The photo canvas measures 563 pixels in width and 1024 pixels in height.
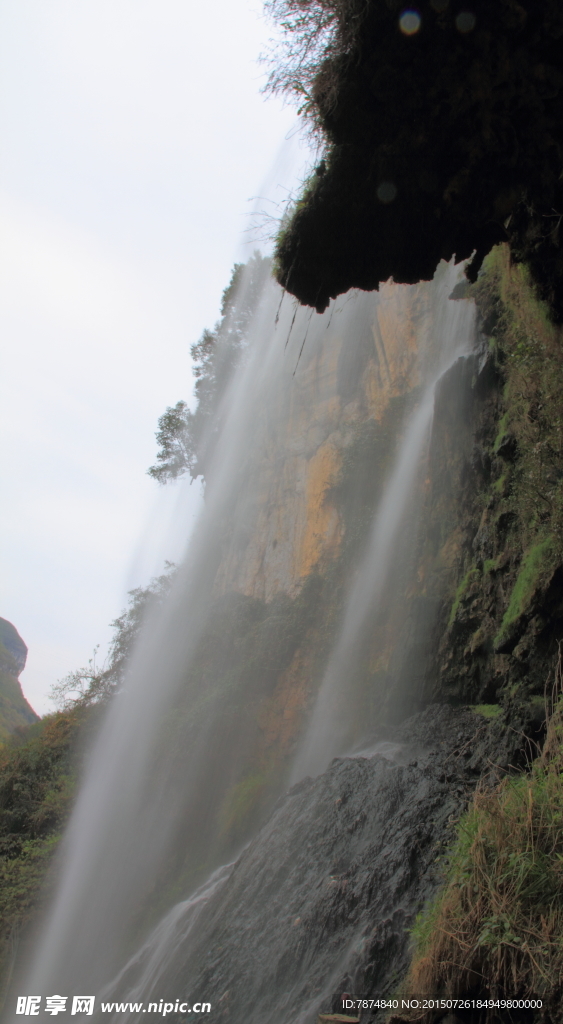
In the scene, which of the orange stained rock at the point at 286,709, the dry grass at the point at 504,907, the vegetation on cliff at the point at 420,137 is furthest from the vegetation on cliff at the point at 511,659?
the orange stained rock at the point at 286,709

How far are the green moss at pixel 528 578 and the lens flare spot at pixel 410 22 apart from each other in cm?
489

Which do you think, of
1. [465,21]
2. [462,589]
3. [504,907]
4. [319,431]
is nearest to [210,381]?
[319,431]

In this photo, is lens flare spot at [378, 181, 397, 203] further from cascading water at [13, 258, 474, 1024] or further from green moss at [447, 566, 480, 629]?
green moss at [447, 566, 480, 629]

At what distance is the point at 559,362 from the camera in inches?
235

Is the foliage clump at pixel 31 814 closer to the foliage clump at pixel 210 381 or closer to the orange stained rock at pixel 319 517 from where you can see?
the orange stained rock at pixel 319 517

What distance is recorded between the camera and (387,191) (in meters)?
5.00

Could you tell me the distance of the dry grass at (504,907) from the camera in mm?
2820

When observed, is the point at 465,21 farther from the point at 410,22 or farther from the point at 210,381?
the point at 210,381

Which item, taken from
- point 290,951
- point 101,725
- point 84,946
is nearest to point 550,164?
point 290,951

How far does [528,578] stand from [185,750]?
11.1 meters

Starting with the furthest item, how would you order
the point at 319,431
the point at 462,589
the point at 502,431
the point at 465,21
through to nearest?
1. the point at 319,431
2. the point at 462,589
3. the point at 502,431
4. the point at 465,21

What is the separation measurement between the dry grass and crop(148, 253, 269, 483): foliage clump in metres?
21.4

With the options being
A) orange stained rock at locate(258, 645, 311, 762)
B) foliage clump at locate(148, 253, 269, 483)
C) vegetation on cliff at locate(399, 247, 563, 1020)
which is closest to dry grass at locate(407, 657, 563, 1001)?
vegetation on cliff at locate(399, 247, 563, 1020)

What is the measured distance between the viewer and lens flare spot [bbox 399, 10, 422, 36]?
442 centimetres
